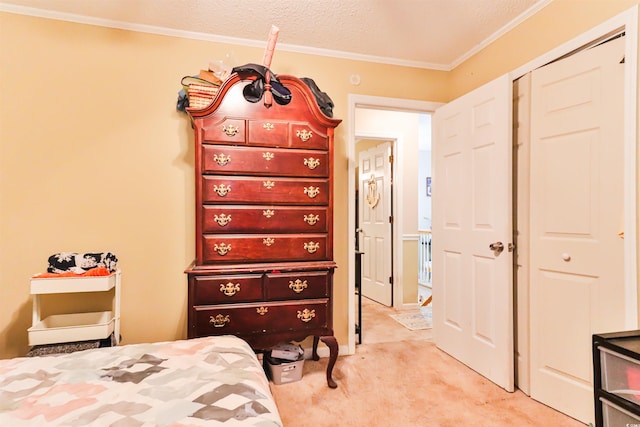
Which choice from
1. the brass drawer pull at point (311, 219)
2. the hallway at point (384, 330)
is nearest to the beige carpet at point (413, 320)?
the hallway at point (384, 330)

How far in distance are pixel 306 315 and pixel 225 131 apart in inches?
49.7

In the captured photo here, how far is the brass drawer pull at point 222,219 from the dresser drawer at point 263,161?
27 cm

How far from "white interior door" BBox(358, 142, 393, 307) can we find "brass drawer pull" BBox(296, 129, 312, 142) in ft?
7.76

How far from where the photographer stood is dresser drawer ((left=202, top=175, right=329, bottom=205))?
1962 mm

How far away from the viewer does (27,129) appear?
2.19 meters

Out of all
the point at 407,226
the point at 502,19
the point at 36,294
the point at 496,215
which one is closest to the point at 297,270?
the point at 496,215

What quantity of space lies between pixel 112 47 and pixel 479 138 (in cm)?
277

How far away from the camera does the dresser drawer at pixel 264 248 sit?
194 centimetres

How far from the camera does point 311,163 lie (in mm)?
2119

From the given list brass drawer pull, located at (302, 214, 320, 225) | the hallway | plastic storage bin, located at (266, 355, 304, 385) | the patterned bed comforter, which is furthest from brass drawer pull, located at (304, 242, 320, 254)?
the hallway

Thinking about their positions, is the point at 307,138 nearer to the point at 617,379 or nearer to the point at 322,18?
the point at 322,18

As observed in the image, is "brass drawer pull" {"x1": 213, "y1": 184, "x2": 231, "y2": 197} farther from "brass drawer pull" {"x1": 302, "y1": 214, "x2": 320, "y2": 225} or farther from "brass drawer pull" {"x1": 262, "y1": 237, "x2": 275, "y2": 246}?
"brass drawer pull" {"x1": 302, "y1": 214, "x2": 320, "y2": 225}

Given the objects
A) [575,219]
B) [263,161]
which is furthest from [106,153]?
[575,219]

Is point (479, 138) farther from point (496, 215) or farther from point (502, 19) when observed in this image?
point (502, 19)
